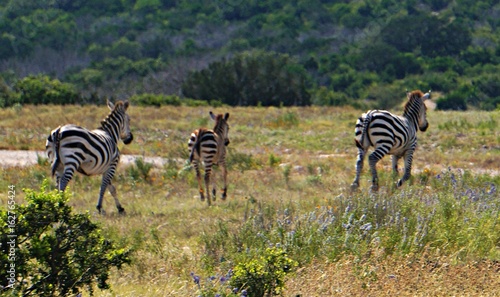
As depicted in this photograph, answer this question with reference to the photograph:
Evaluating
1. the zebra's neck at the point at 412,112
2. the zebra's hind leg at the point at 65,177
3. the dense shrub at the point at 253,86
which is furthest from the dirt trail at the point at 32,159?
the dense shrub at the point at 253,86

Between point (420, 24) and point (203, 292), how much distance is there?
8414 cm

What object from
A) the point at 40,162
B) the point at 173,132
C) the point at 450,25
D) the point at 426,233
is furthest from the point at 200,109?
the point at 450,25

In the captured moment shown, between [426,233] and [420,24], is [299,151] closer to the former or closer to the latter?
[426,233]

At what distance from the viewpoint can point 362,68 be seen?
276 feet

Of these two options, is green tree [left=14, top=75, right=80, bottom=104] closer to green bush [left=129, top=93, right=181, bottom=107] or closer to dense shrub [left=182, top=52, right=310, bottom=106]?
green bush [left=129, top=93, right=181, bottom=107]

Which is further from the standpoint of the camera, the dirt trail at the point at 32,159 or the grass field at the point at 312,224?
the dirt trail at the point at 32,159

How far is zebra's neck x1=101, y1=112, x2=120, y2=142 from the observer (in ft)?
52.9

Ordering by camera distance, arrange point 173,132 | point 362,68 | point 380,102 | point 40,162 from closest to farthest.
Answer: point 40,162 → point 173,132 → point 380,102 → point 362,68

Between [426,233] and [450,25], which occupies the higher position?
[450,25]

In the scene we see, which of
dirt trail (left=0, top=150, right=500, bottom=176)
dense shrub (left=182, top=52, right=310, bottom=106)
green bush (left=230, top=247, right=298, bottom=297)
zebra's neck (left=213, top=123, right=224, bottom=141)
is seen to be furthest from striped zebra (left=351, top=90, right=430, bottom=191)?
dense shrub (left=182, top=52, right=310, bottom=106)

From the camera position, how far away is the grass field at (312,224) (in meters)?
8.12

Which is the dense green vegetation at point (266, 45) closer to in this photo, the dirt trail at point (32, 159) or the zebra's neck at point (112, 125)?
the dirt trail at point (32, 159)

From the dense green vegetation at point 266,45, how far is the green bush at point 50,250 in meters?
43.7

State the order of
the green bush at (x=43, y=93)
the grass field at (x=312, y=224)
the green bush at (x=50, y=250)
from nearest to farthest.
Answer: the green bush at (x=50, y=250)
the grass field at (x=312, y=224)
the green bush at (x=43, y=93)
